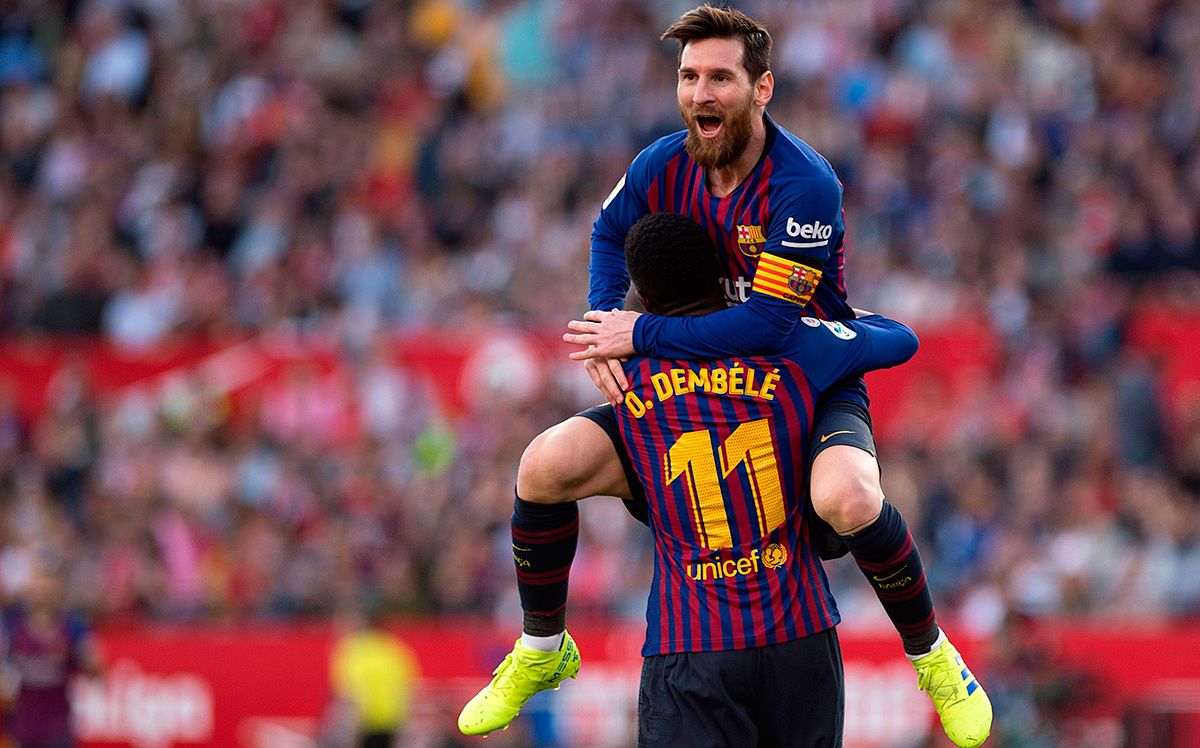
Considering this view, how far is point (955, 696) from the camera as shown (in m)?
6.07

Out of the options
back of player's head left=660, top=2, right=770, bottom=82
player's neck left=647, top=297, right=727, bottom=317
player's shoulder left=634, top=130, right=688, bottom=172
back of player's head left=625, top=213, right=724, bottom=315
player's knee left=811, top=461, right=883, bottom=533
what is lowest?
player's knee left=811, top=461, right=883, bottom=533

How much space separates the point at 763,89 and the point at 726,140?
211 mm

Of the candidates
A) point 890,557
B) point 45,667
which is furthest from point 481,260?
point 890,557

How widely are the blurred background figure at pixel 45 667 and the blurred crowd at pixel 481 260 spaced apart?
2.38ft

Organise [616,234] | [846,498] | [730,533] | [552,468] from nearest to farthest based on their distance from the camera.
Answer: [846,498]
[730,533]
[552,468]
[616,234]

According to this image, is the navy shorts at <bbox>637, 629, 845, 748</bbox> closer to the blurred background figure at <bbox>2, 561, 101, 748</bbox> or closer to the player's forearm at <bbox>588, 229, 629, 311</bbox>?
the player's forearm at <bbox>588, 229, 629, 311</bbox>

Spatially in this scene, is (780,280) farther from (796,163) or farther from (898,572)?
(898,572)

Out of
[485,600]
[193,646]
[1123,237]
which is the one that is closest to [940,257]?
[1123,237]

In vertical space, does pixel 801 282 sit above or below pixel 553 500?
above

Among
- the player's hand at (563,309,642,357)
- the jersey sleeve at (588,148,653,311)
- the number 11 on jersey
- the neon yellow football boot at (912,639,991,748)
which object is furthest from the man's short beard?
the neon yellow football boot at (912,639,991,748)

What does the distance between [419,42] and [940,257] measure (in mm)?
6039

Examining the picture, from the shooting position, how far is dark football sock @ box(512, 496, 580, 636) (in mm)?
6207

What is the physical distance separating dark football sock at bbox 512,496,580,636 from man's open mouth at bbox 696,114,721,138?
1.20 metres

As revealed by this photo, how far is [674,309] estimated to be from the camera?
19.9 ft
